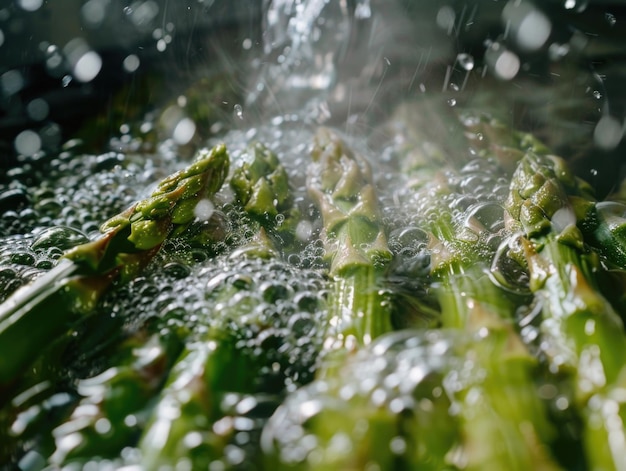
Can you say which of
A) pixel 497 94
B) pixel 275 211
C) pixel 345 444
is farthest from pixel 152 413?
pixel 497 94

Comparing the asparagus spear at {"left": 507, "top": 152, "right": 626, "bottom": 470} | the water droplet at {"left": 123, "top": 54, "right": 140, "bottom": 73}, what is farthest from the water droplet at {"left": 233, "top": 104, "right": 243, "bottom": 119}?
the asparagus spear at {"left": 507, "top": 152, "right": 626, "bottom": 470}

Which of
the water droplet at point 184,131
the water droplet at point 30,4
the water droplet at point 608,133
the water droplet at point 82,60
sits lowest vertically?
the water droplet at point 608,133

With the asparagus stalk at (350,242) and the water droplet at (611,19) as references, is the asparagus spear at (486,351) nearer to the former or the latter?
the asparagus stalk at (350,242)

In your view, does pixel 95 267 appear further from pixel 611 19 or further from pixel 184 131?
pixel 611 19

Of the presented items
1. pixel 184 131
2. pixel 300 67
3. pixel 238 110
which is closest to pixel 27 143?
pixel 184 131

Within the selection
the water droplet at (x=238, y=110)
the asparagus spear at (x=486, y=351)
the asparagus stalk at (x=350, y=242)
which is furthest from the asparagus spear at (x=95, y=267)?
the water droplet at (x=238, y=110)

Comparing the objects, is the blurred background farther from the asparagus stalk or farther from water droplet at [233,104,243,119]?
the asparagus stalk

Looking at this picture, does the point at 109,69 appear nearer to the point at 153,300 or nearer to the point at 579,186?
the point at 153,300
